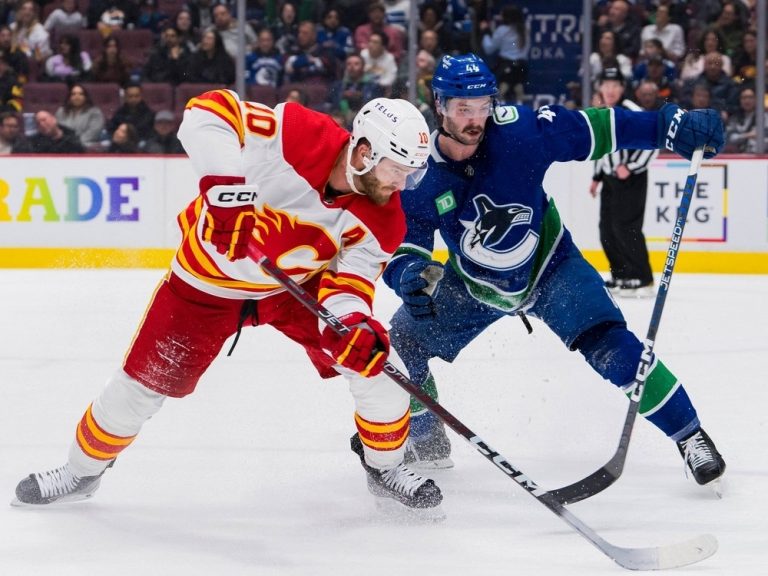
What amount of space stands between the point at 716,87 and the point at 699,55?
267mm

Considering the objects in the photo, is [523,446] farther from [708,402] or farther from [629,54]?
[629,54]

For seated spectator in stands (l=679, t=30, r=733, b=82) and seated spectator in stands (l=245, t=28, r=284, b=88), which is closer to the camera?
seated spectator in stands (l=679, t=30, r=733, b=82)

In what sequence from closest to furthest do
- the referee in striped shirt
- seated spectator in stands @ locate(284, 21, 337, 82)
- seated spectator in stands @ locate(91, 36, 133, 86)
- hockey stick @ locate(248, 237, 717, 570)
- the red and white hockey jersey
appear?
hockey stick @ locate(248, 237, 717, 570) → the red and white hockey jersey → the referee in striped shirt → seated spectator in stands @ locate(284, 21, 337, 82) → seated spectator in stands @ locate(91, 36, 133, 86)

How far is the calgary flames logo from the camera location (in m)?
2.78

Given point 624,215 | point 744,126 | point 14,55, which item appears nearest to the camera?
point 624,215

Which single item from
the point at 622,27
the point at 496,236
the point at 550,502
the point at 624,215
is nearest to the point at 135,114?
the point at 622,27

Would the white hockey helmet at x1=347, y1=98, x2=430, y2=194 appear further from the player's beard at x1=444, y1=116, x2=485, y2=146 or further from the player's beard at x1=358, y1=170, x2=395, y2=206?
the player's beard at x1=444, y1=116, x2=485, y2=146

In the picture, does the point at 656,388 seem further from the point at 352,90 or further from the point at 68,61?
the point at 68,61

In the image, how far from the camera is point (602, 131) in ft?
10.4

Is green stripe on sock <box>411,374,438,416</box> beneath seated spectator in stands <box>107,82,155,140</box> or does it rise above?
above

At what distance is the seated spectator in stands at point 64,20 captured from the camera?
845 centimetres

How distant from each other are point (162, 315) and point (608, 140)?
1.17 meters

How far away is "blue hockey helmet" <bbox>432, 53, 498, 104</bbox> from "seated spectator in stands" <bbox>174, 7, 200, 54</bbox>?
5.26 meters

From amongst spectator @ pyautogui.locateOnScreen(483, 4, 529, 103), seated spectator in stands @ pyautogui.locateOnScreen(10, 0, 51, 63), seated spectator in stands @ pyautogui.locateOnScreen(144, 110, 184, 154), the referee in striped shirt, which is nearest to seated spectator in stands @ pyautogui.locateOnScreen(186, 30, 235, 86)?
seated spectator in stands @ pyautogui.locateOnScreen(144, 110, 184, 154)
